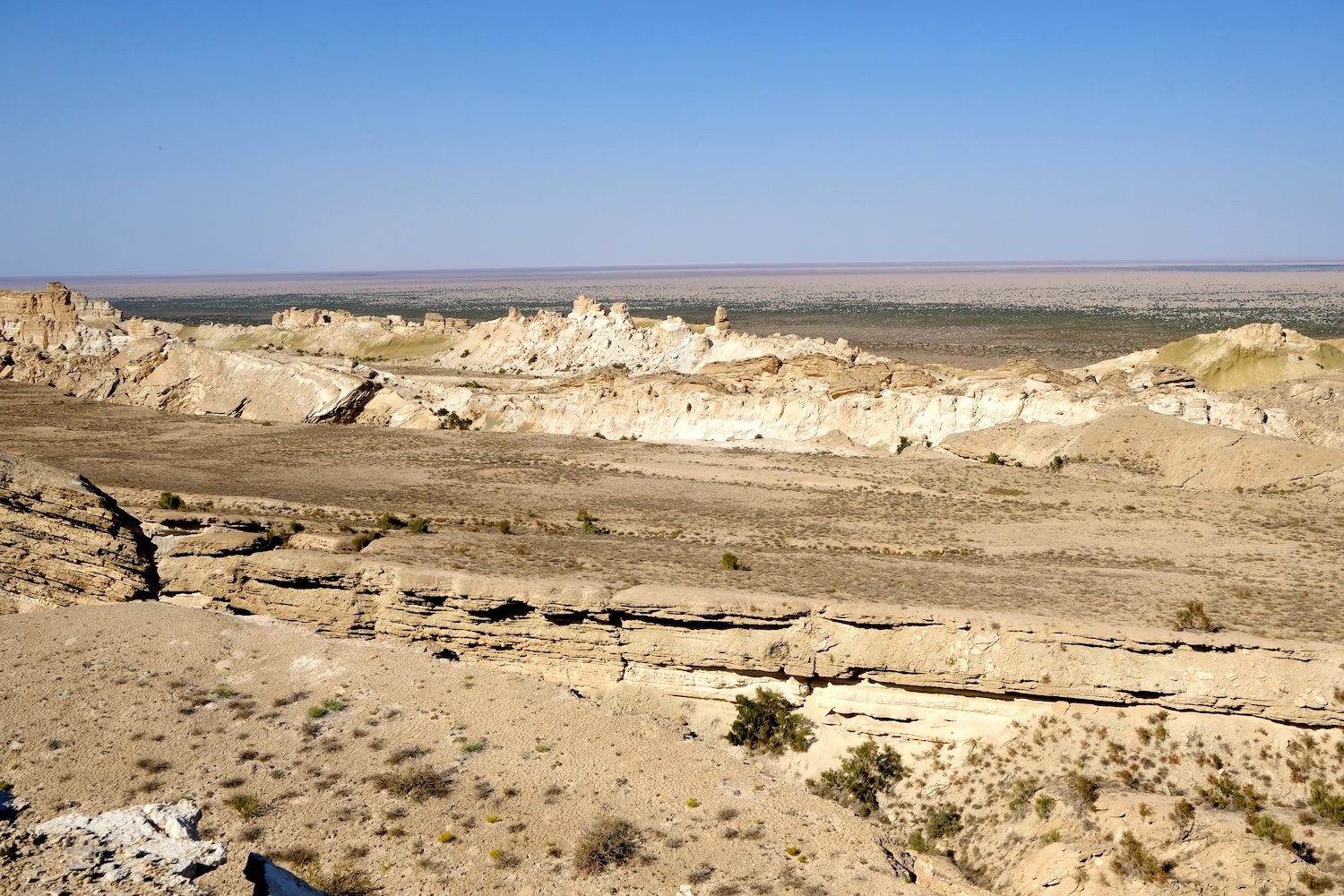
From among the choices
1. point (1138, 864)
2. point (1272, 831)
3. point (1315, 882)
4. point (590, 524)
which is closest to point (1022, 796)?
point (1138, 864)

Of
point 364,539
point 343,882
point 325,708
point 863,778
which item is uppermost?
point 364,539

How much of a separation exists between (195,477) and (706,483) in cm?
1524

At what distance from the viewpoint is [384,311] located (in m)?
138

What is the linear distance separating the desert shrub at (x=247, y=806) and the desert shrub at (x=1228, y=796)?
1246cm

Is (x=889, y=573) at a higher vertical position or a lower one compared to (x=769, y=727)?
higher

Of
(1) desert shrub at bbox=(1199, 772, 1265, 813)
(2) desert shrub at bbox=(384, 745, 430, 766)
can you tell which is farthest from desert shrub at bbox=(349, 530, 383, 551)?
(1) desert shrub at bbox=(1199, 772, 1265, 813)

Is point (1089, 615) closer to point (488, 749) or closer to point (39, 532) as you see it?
point (488, 749)

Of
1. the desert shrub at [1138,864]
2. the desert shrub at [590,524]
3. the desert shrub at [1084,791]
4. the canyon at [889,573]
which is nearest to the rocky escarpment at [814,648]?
the canyon at [889,573]

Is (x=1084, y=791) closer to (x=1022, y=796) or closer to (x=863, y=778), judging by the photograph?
(x=1022, y=796)

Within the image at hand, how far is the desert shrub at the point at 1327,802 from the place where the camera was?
12.5 m

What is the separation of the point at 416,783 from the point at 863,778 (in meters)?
6.63

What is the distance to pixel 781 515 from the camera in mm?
24953

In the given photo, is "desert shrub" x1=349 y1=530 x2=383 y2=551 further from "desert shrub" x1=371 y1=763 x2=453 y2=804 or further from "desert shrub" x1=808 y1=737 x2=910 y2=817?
"desert shrub" x1=808 y1=737 x2=910 y2=817

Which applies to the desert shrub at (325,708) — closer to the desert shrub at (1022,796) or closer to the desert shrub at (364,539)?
the desert shrub at (364,539)
